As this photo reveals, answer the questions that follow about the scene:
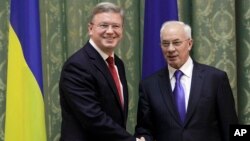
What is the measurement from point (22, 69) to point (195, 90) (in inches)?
39.1

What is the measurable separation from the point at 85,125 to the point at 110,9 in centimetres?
53

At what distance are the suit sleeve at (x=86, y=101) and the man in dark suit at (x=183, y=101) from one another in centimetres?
29

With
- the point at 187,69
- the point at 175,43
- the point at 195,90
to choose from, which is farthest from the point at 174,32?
the point at 195,90

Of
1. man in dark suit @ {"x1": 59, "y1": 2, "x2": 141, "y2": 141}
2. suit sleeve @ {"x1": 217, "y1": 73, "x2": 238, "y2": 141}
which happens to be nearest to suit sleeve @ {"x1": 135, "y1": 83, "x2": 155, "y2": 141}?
man in dark suit @ {"x1": 59, "y1": 2, "x2": 141, "y2": 141}

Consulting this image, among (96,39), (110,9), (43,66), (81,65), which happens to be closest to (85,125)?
(81,65)

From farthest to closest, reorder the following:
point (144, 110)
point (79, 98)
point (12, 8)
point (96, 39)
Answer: point (12, 8), point (144, 110), point (96, 39), point (79, 98)

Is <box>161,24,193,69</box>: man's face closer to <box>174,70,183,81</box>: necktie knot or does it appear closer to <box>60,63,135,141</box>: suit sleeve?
<box>174,70,183,81</box>: necktie knot

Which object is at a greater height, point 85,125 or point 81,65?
point 81,65

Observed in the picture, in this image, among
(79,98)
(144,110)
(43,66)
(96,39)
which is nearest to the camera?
(79,98)

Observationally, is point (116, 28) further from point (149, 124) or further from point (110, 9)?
point (149, 124)

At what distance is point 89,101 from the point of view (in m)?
1.80

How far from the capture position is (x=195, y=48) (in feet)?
8.52

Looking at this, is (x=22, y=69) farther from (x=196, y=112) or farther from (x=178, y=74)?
(x=196, y=112)

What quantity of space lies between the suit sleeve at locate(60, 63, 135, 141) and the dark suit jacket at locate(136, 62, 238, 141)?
0.28 m
